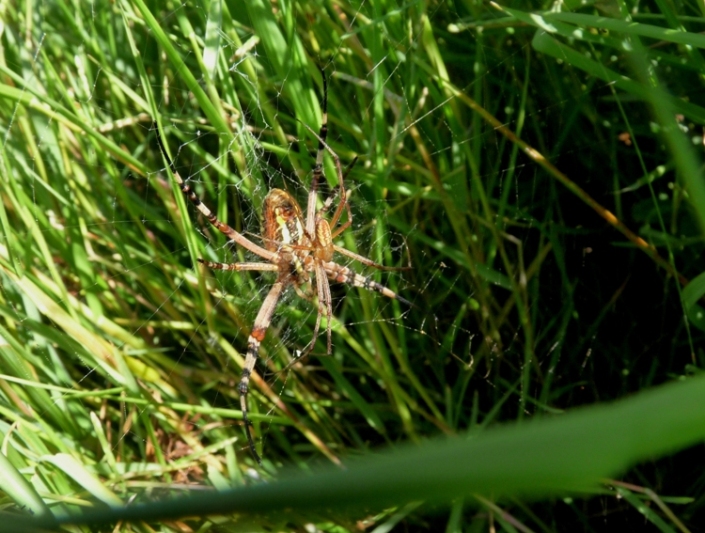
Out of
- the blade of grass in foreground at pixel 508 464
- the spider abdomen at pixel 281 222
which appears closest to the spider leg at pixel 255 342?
the spider abdomen at pixel 281 222

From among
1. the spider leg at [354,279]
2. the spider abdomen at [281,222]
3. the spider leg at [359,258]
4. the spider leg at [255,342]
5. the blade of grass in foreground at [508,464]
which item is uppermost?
the blade of grass in foreground at [508,464]

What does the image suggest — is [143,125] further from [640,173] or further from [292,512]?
[292,512]

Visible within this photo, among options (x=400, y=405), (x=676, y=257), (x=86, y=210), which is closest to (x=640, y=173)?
(x=676, y=257)

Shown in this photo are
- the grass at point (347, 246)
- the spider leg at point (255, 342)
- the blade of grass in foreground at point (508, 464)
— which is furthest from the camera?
the spider leg at point (255, 342)

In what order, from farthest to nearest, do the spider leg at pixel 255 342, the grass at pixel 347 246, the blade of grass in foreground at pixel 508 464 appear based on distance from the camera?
the spider leg at pixel 255 342 < the grass at pixel 347 246 < the blade of grass in foreground at pixel 508 464

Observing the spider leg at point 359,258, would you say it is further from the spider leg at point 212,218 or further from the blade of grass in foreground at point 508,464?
the blade of grass in foreground at point 508,464

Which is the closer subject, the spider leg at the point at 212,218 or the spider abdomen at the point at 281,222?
the spider leg at the point at 212,218

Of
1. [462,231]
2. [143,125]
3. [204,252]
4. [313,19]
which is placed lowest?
[462,231]
